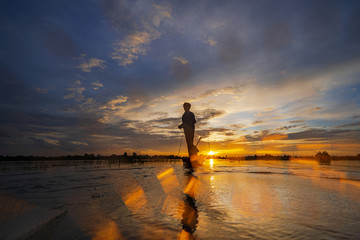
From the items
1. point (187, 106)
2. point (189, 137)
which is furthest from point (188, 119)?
point (189, 137)

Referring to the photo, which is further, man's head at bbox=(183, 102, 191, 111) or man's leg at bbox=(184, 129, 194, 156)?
man's head at bbox=(183, 102, 191, 111)

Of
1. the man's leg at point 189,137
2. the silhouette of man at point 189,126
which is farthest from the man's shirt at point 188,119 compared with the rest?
the man's leg at point 189,137

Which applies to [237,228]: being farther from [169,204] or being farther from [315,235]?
[169,204]

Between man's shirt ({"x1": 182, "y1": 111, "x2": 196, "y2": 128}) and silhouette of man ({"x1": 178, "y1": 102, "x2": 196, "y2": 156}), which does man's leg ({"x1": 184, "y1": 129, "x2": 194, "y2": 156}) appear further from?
man's shirt ({"x1": 182, "y1": 111, "x2": 196, "y2": 128})

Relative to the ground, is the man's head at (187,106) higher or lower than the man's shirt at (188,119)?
higher

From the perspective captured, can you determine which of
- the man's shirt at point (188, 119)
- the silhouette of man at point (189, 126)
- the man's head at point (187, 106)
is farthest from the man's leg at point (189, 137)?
the man's head at point (187, 106)

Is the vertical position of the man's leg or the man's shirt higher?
the man's shirt

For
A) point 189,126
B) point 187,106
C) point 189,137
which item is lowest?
point 189,137

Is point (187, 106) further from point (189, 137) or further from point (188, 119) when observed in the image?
point (189, 137)

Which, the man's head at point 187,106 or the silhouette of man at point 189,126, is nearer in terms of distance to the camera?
the silhouette of man at point 189,126

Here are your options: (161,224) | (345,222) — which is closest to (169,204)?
(161,224)

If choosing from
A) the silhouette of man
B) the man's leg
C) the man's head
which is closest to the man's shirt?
the silhouette of man

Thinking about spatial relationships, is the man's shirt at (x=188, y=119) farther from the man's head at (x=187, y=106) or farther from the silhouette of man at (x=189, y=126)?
the man's head at (x=187, y=106)

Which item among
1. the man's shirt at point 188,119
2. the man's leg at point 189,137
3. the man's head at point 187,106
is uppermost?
the man's head at point 187,106
